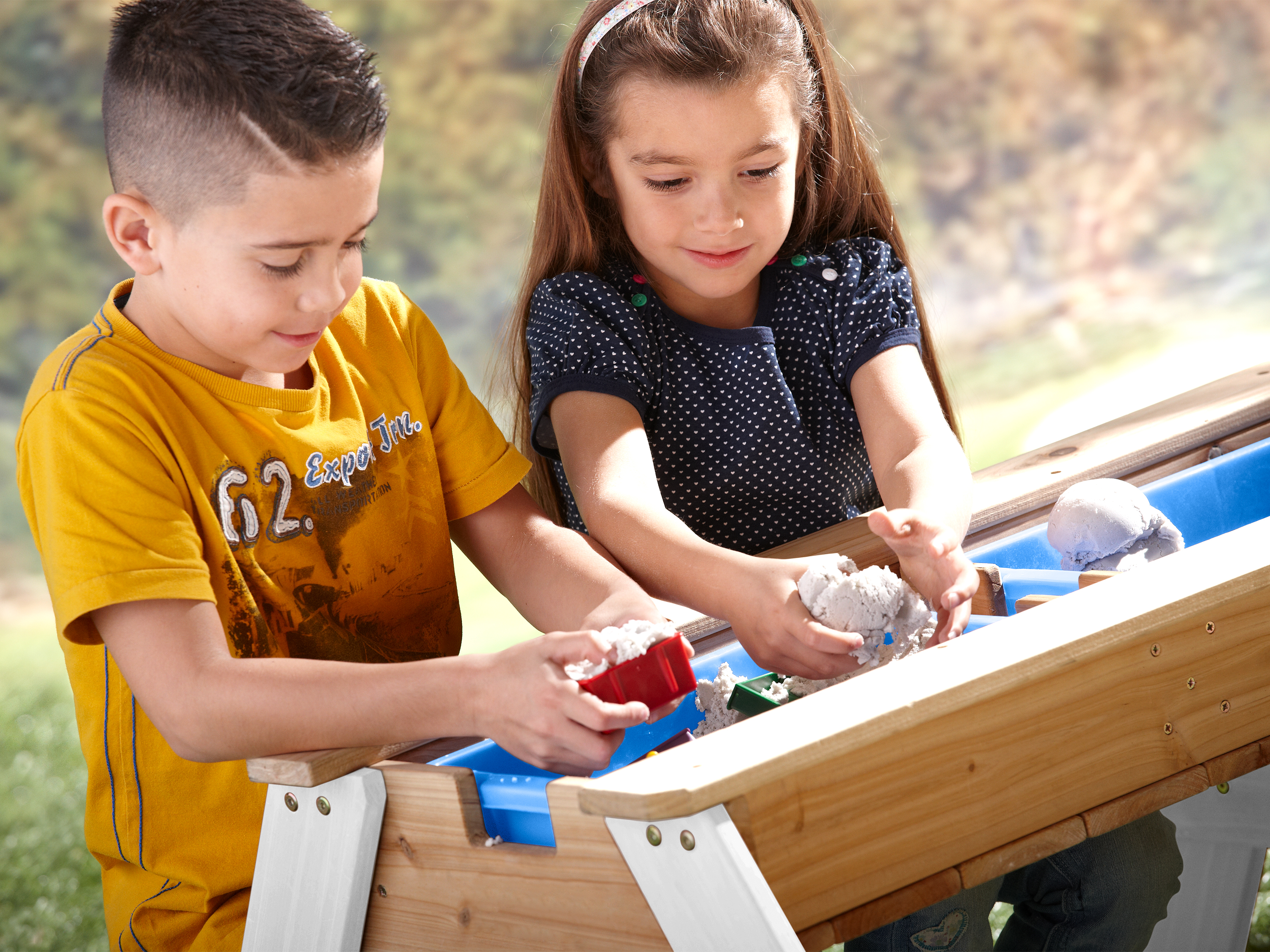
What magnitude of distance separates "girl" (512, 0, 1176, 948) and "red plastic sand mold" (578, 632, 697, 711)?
0.63 ft

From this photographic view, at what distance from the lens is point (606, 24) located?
1368 mm

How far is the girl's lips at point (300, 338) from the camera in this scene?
0.98 m

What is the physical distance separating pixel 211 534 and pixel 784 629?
17.3 inches

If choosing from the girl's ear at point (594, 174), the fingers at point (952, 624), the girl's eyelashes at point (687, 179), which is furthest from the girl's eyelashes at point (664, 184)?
the fingers at point (952, 624)

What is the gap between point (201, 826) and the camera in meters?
1.00

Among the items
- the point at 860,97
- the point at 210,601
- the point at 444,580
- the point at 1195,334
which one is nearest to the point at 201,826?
the point at 210,601

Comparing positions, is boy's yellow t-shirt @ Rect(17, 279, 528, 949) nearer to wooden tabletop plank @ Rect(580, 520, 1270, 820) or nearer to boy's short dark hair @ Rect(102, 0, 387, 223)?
boy's short dark hair @ Rect(102, 0, 387, 223)

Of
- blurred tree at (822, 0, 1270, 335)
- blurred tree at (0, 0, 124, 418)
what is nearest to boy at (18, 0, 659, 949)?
blurred tree at (0, 0, 124, 418)

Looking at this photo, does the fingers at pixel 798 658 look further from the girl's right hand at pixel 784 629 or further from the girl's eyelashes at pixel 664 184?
the girl's eyelashes at pixel 664 184

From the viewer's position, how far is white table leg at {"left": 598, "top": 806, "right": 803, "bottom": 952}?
674 millimetres

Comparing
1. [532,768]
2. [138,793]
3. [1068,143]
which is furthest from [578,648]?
[1068,143]

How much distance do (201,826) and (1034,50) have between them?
16.1 feet

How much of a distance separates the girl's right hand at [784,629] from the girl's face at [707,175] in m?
0.41

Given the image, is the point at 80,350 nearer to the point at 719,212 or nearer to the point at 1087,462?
the point at 719,212
